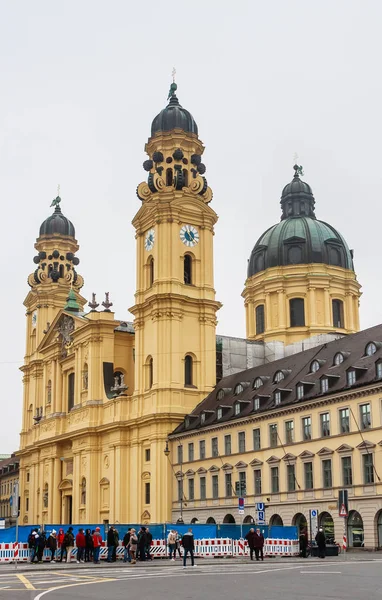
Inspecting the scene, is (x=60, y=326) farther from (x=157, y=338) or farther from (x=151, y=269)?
(x=157, y=338)

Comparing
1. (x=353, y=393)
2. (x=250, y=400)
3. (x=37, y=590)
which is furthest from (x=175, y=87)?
(x=37, y=590)

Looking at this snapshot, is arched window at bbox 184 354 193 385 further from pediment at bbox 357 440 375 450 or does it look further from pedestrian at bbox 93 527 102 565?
pedestrian at bbox 93 527 102 565

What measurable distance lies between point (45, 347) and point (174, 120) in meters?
29.2

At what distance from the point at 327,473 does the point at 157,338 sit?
2451 cm

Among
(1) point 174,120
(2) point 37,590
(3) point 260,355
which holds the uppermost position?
(1) point 174,120

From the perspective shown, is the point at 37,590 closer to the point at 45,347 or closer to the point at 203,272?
the point at 203,272

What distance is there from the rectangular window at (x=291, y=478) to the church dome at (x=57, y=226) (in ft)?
187

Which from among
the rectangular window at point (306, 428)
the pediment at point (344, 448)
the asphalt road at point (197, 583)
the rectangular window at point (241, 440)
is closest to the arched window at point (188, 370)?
the rectangular window at point (241, 440)

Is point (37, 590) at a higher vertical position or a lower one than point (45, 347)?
lower

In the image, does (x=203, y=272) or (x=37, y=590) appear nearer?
(x=37, y=590)

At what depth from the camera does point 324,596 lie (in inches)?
787

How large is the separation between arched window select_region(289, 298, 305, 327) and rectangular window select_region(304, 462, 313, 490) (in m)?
35.9

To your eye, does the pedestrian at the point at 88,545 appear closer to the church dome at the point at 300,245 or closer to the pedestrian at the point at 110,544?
the pedestrian at the point at 110,544

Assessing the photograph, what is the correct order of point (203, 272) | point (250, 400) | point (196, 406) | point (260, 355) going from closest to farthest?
point (250, 400)
point (196, 406)
point (203, 272)
point (260, 355)
